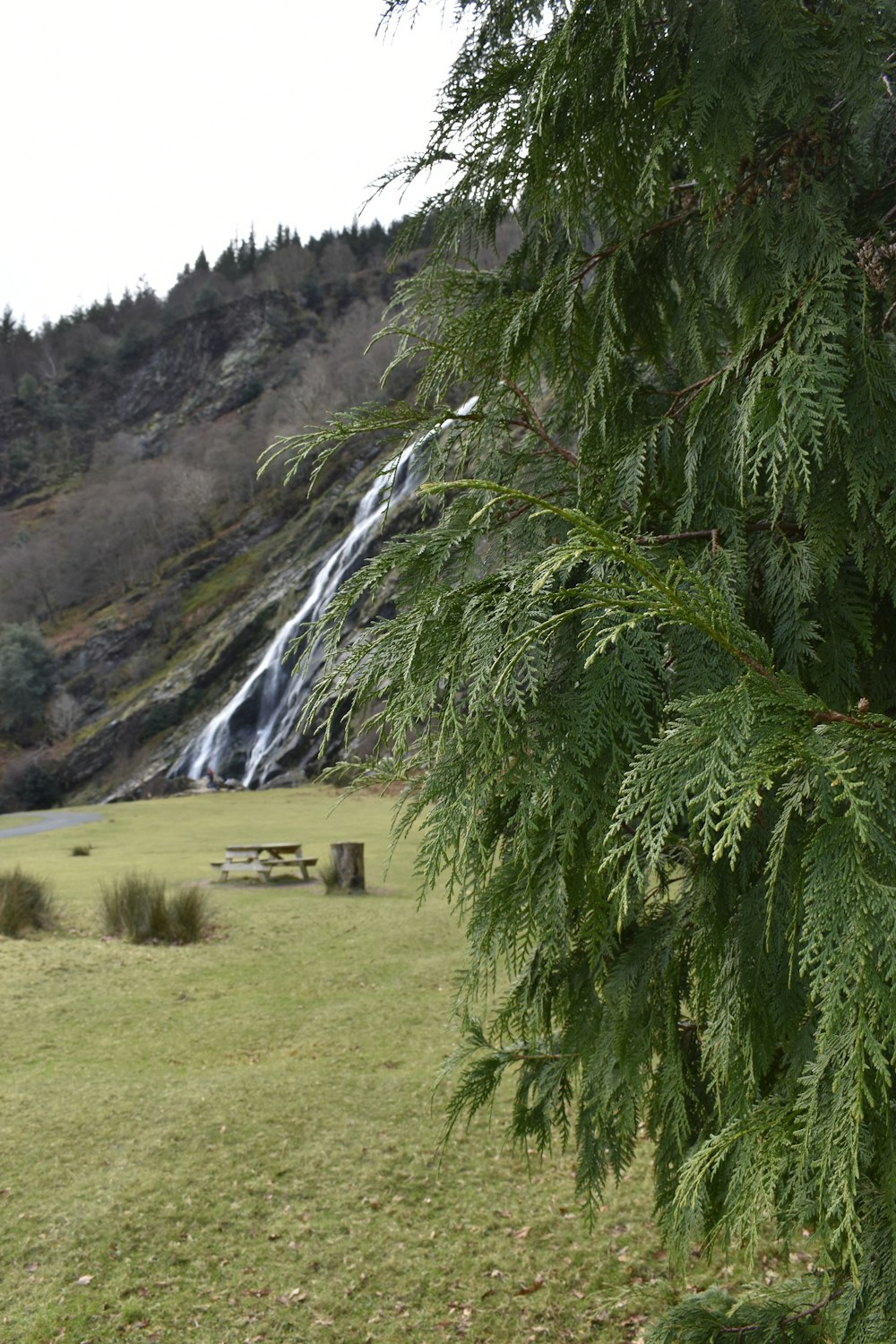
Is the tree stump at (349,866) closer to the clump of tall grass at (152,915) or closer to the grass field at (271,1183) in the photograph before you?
the clump of tall grass at (152,915)

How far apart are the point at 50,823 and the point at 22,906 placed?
53.2ft

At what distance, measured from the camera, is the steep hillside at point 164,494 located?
3931 centimetres

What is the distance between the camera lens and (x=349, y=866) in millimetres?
12172

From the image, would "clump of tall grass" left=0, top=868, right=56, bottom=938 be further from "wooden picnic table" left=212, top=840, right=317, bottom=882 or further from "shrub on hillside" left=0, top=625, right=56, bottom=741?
"shrub on hillside" left=0, top=625, right=56, bottom=741

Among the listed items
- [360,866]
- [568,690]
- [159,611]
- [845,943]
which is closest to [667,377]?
[568,690]

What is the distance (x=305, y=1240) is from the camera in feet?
13.1

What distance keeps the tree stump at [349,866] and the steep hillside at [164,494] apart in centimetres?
561

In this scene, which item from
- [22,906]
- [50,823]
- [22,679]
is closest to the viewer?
[22,906]

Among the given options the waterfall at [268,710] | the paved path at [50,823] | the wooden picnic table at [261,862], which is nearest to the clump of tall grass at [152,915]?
the wooden picnic table at [261,862]

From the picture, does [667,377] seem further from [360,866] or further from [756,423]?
[360,866]

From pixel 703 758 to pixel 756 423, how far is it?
2.35 ft

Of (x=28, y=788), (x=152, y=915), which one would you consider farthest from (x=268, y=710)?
(x=152, y=915)

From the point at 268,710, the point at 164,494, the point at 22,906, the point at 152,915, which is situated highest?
the point at 164,494

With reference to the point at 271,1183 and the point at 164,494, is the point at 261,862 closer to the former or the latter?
the point at 271,1183
